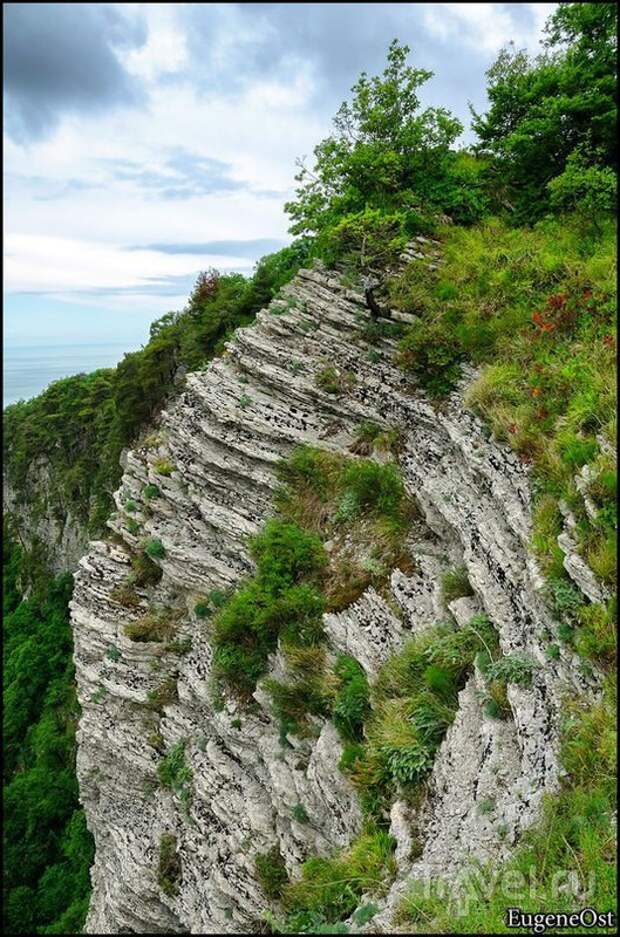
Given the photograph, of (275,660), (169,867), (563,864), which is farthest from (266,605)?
(563,864)

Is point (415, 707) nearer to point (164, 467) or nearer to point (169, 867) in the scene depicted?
point (169, 867)

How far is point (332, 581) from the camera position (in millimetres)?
10805

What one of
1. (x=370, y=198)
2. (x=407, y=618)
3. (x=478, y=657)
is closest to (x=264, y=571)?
(x=407, y=618)

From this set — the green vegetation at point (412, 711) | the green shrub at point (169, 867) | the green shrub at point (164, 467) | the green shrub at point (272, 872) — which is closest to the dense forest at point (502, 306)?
the green vegetation at point (412, 711)

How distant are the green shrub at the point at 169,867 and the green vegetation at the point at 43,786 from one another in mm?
12765

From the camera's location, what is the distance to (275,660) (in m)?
11.0

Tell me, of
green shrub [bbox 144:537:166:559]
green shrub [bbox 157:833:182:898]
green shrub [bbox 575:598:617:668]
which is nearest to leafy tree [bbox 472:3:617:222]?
green shrub [bbox 575:598:617:668]

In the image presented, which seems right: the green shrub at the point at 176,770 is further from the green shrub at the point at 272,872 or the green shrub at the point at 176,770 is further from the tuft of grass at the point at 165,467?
the tuft of grass at the point at 165,467

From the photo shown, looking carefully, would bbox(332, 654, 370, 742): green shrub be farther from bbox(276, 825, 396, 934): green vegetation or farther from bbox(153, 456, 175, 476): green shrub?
bbox(153, 456, 175, 476): green shrub

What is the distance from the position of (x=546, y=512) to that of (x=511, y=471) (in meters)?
1.37

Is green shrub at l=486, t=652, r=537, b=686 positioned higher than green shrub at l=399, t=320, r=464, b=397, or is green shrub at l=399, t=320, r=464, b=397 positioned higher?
green shrub at l=399, t=320, r=464, b=397

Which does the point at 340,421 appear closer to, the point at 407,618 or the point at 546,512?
the point at 407,618

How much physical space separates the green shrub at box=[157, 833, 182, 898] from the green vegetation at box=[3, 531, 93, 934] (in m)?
12.8

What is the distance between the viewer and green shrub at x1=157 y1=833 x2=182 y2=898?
11380 mm
